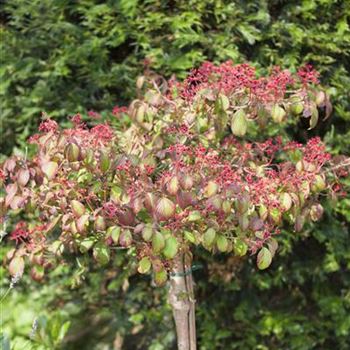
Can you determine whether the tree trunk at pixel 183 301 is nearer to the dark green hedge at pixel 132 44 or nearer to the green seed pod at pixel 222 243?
the green seed pod at pixel 222 243

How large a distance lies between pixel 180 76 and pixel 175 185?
1.45m

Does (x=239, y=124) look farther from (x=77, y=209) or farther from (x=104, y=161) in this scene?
(x=77, y=209)

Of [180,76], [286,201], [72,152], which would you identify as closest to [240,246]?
[286,201]

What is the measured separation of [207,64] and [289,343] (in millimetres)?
1913

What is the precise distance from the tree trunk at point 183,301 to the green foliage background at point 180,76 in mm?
926

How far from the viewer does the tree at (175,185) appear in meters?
2.15

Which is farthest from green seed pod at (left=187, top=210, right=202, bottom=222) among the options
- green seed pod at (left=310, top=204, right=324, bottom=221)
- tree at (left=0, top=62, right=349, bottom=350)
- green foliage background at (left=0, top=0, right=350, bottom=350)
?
green foliage background at (left=0, top=0, right=350, bottom=350)

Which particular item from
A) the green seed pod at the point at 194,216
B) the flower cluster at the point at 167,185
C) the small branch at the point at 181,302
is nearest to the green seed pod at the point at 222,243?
the flower cluster at the point at 167,185

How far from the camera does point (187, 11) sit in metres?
3.46

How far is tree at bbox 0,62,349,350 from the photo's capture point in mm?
2152

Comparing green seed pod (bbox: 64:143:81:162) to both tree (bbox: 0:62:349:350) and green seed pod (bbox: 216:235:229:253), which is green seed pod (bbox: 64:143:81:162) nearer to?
tree (bbox: 0:62:349:350)

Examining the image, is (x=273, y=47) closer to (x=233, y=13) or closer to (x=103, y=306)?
(x=233, y=13)

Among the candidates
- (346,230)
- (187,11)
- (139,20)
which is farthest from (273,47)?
(346,230)

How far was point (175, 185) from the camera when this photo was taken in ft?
6.81
